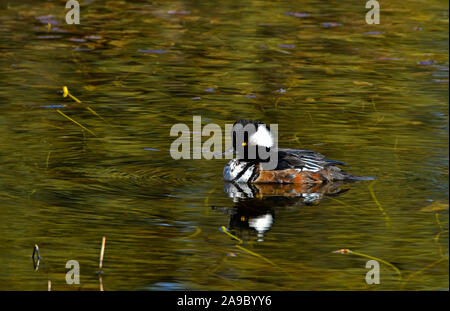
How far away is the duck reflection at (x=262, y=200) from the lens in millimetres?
8970

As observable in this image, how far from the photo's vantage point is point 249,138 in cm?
1123

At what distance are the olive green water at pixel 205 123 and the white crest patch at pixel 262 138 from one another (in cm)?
65

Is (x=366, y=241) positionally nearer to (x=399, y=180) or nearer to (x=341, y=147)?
(x=399, y=180)

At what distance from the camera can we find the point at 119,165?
11.0m

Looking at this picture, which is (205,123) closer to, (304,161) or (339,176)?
(304,161)

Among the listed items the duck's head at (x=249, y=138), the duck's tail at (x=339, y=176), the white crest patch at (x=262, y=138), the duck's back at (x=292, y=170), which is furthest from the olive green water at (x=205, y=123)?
the white crest patch at (x=262, y=138)

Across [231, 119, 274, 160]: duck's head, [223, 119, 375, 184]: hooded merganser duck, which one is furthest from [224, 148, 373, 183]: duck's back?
[231, 119, 274, 160]: duck's head

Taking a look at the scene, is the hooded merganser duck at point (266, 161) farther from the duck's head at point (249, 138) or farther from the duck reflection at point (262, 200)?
the duck reflection at point (262, 200)

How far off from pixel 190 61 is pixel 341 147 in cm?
577

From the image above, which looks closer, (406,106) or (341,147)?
(341,147)

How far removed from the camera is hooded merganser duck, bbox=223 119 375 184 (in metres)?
10.8

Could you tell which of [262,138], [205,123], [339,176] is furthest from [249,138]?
[205,123]

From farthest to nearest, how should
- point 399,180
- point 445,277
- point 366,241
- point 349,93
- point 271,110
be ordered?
point 349,93, point 271,110, point 399,180, point 366,241, point 445,277

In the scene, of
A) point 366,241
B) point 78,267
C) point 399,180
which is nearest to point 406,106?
point 399,180
